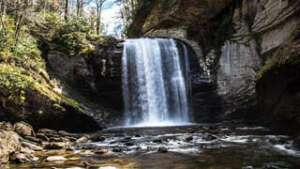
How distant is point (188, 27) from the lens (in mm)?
26531

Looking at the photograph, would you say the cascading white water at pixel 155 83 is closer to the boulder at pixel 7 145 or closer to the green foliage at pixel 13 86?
the green foliage at pixel 13 86

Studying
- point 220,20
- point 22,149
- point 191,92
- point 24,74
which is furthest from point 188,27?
point 22,149

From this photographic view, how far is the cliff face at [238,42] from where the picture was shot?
56.4 ft

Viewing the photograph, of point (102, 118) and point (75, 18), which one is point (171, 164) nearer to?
point (102, 118)

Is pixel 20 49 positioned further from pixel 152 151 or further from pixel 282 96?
Answer: pixel 282 96

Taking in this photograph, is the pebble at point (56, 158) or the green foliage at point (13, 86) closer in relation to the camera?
the pebble at point (56, 158)

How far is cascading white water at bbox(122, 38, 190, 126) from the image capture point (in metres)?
23.1

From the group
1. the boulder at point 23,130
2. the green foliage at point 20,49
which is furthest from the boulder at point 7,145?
the green foliage at point 20,49

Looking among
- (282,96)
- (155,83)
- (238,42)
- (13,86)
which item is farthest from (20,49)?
(282,96)

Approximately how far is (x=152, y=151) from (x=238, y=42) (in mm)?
12988

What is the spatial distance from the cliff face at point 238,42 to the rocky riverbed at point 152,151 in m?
2.75

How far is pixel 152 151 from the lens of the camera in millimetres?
11906

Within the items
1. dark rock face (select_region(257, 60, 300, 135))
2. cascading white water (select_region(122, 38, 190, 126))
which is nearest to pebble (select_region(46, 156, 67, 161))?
dark rock face (select_region(257, 60, 300, 135))

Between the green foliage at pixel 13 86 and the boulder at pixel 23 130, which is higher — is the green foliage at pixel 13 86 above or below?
above
